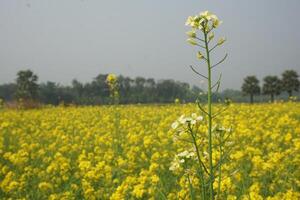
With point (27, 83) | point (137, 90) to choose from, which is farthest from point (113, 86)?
point (137, 90)

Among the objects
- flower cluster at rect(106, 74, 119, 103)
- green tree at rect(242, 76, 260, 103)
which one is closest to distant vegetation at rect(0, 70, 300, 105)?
green tree at rect(242, 76, 260, 103)

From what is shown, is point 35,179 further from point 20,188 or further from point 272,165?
point 272,165

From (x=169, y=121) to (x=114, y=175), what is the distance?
5234 millimetres

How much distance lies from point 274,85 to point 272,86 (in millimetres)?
264

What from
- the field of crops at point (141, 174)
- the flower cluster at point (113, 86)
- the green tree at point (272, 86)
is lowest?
the field of crops at point (141, 174)

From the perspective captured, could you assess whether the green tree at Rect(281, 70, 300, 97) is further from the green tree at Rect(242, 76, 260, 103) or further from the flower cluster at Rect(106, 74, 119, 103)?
the flower cluster at Rect(106, 74, 119, 103)

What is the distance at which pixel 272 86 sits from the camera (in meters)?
48.7

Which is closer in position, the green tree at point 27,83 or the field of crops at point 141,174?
the field of crops at point 141,174

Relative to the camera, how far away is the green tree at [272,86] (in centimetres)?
4850

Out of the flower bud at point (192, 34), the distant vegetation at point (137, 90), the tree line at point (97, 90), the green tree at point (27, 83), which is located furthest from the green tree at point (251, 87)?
the flower bud at point (192, 34)

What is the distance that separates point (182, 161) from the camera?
221 cm

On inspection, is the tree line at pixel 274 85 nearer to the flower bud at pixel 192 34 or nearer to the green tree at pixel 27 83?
the green tree at pixel 27 83

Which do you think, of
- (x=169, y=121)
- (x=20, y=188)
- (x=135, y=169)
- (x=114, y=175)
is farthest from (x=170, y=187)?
(x=169, y=121)

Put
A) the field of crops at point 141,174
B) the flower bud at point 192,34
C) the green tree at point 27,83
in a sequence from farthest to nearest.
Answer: the green tree at point 27,83 < the field of crops at point 141,174 < the flower bud at point 192,34
